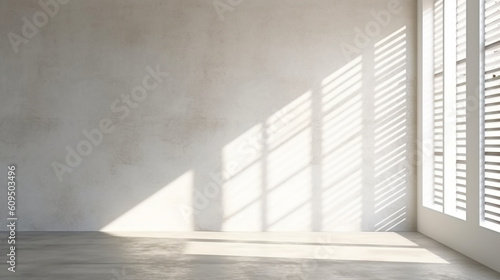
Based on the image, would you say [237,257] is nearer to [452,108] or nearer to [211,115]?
[211,115]

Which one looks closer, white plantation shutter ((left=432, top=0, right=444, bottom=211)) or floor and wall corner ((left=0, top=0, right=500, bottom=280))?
white plantation shutter ((left=432, top=0, right=444, bottom=211))

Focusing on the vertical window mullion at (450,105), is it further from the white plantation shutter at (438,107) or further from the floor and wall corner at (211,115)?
the floor and wall corner at (211,115)

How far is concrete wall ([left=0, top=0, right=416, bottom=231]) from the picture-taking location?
938 cm

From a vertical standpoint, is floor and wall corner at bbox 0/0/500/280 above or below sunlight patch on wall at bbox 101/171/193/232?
above

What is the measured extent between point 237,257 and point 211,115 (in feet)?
8.89

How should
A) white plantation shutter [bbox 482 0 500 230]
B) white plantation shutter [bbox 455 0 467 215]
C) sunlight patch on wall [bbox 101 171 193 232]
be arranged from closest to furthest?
white plantation shutter [bbox 482 0 500 230] < white plantation shutter [bbox 455 0 467 215] < sunlight patch on wall [bbox 101 171 193 232]

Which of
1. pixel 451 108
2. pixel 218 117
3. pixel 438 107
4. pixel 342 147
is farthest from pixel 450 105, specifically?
pixel 218 117

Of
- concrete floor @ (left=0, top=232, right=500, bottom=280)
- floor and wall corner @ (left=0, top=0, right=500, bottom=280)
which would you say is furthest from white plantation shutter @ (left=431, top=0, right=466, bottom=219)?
floor and wall corner @ (left=0, top=0, right=500, bottom=280)

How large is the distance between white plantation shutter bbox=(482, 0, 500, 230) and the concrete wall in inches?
104

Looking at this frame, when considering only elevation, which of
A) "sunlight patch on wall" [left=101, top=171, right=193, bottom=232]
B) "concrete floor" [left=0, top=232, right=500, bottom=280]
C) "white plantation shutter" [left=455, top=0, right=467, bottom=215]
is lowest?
"concrete floor" [left=0, top=232, right=500, bottom=280]

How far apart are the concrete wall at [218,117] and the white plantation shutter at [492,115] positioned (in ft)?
8.67

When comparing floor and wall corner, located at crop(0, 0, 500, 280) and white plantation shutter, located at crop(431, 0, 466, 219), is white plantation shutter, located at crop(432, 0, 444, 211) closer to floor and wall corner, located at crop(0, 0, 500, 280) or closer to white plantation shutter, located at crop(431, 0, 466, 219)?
white plantation shutter, located at crop(431, 0, 466, 219)

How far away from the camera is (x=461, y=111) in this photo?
7.69 metres

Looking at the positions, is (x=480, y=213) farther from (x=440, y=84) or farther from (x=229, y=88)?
(x=229, y=88)
